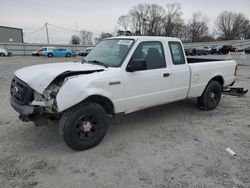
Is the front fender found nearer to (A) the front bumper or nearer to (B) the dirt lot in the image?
(A) the front bumper

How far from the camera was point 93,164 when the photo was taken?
10.7ft

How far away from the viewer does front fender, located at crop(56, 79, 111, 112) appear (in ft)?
10.4

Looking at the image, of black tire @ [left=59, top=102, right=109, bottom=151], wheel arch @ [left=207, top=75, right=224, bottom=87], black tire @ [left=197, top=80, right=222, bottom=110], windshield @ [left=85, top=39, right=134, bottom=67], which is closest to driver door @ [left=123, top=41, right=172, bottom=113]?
windshield @ [left=85, top=39, right=134, bottom=67]

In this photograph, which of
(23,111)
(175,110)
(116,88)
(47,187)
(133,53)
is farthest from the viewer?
(175,110)

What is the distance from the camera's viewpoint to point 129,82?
3.93 metres

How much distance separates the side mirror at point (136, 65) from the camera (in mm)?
3775

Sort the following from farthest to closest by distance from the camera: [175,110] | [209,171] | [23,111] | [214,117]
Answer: [175,110] → [214,117] → [23,111] → [209,171]

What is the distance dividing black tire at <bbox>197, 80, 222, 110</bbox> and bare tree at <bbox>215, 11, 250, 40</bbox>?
270 feet

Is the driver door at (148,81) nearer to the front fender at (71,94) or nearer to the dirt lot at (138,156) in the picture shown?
the dirt lot at (138,156)

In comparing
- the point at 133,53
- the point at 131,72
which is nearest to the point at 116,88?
the point at 131,72

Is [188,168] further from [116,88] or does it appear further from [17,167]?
[17,167]

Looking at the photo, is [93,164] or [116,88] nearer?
[93,164]

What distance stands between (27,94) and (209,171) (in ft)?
9.86

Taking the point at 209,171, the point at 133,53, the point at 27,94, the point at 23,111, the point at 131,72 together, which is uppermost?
the point at 133,53
